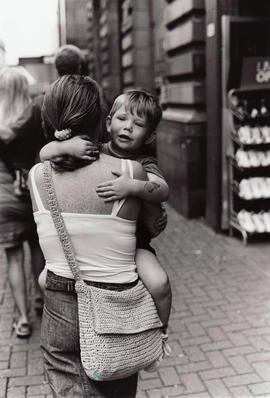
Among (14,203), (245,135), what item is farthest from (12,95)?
(245,135)

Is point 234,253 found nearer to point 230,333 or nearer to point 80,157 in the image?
point 230,333

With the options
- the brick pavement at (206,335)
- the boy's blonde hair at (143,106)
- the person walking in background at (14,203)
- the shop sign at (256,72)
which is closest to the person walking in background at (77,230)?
the boy's blonde hair at (143,106)

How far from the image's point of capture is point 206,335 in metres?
4.25

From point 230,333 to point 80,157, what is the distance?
2.70 meters

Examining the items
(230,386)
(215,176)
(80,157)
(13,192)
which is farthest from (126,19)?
(80,157)

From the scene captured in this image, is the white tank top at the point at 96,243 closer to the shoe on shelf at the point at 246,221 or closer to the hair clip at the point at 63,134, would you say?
the hair clip at the point at 63,134

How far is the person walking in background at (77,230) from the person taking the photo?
6.52ft

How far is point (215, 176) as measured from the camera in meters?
6.98

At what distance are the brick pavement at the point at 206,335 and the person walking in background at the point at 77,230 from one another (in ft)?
4.95

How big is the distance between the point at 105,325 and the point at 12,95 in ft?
8.64

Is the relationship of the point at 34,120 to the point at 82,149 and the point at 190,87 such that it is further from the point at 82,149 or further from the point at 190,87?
the point at 190,87

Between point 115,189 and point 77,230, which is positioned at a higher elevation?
point 115,189

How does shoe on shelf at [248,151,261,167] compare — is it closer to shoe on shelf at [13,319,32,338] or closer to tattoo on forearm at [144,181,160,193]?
shoe on shelf at [13,319,32,338]

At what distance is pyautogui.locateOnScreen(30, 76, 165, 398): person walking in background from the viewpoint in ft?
6.52
